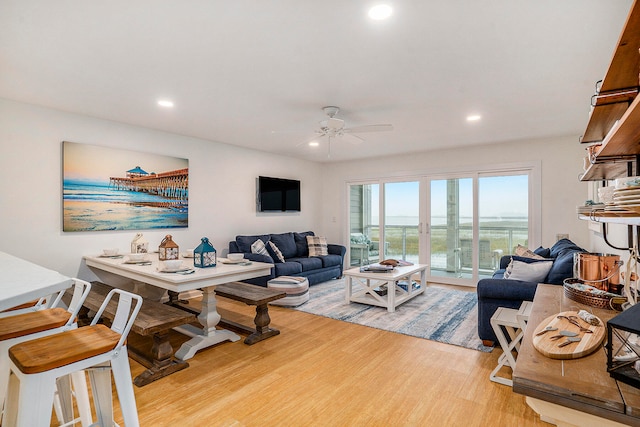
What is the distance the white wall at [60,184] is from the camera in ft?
11.2

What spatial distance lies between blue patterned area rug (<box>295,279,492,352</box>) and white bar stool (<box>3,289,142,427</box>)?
268cm

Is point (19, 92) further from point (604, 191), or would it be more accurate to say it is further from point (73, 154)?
point (604, 191)

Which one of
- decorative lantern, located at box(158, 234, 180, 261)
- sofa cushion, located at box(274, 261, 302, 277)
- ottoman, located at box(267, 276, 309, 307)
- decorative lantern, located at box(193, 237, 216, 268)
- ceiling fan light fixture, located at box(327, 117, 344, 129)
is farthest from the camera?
sofa cushion, located at box(274, 261, 302, 277)

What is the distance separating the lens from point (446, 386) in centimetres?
242

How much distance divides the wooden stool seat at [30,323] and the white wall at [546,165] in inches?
222

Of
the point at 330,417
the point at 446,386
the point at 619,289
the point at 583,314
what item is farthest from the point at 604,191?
the point at 330,417

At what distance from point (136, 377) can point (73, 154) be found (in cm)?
273

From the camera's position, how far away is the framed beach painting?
12.5 feet

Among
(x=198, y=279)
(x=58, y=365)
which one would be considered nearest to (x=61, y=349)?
(x=58, y=365)

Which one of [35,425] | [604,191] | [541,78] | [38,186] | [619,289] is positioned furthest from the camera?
[38,186]

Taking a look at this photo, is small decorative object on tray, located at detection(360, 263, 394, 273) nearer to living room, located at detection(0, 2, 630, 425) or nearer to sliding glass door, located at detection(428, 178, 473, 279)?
living room, located at detection(0, 2, 630, 425)

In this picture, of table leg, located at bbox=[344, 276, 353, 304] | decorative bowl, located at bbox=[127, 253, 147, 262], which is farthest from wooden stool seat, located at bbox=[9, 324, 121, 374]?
table leg, located at bbox=[344, 276, 353, 304]

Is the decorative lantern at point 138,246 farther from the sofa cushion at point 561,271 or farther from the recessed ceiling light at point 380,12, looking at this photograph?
the sofa cushion at point 561,271

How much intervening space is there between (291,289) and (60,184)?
2.96 meters
